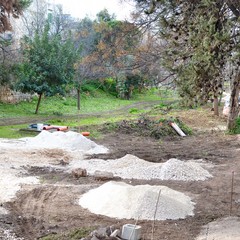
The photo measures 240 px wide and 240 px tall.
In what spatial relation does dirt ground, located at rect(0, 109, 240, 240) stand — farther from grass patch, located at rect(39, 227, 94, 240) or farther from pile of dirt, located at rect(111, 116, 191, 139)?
pile of dirt, located at rect(111, 116, 191, 139)

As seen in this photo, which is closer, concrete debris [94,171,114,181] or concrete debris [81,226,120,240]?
concrete debris [81,226,120,240]

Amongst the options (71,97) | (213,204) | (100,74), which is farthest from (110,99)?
(213,204)

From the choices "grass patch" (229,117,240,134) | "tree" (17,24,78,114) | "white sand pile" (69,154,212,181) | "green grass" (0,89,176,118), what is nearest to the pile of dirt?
"grass patch" (229,117,240,134)

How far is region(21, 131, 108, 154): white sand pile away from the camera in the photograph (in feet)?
55.4

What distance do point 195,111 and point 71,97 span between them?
1252 centimetres

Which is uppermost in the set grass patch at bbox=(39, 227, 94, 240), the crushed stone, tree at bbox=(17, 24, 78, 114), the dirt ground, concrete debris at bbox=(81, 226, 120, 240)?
tree at bbox=(17, 24, 78, 114)

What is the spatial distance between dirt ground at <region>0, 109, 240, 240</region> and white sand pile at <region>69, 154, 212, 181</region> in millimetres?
387

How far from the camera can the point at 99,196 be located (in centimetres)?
1005

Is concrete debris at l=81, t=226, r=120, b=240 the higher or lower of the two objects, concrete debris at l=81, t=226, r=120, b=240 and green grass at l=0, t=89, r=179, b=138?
the higher

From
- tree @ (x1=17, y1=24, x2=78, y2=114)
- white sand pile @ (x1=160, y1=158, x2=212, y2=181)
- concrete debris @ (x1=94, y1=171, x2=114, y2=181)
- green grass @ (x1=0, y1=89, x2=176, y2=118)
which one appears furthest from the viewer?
green grass @ (x1=0, y1=89, x2=176, y2=118)

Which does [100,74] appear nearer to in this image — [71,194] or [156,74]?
[156,74]

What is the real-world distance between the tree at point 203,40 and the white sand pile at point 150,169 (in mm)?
3867

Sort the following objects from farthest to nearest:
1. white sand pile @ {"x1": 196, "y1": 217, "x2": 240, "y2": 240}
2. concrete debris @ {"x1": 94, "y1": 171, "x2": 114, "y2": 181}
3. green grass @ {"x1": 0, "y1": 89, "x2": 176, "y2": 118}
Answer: green grass @ {"x1": 0, "y1": 89, "x2": 176, "y2": 118}, concrete debris @ {"x1": 94, "y1": 171, "x2": 114, "y2": 181}, white sand pile @ {"x1": 196, "y1": 217, "x2": 240, "y2": 240}

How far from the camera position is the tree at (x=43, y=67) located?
2620 cm
